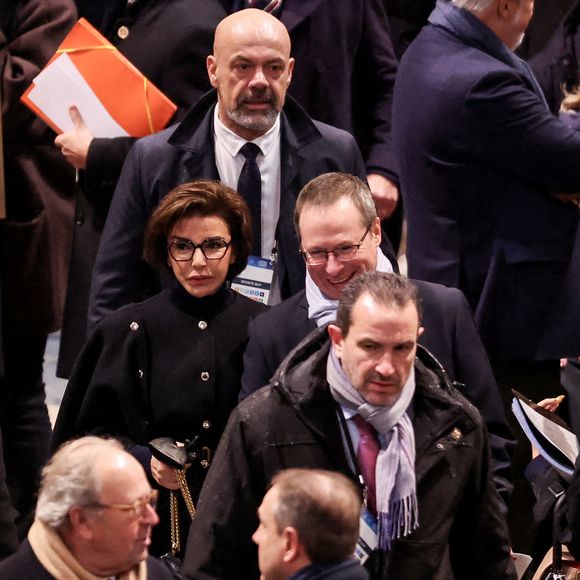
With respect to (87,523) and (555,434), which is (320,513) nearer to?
(87,523)

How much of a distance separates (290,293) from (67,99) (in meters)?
1.06

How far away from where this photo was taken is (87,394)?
4.63m

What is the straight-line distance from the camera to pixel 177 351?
15.3 ft

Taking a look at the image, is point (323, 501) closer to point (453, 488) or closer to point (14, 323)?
point (453, 488)

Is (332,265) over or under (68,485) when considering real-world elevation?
over

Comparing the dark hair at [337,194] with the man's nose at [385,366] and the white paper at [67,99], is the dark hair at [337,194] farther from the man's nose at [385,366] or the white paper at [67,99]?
the white paper at [67,99]

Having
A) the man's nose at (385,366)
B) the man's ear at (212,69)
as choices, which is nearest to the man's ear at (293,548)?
the man's nose at (385,366)

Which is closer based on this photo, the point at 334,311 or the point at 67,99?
the point at 334,311

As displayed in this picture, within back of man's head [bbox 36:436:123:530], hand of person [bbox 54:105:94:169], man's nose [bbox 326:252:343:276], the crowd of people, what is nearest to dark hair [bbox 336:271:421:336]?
the crowd of people

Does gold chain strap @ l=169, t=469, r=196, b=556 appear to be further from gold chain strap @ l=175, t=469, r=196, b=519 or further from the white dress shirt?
the white dress shirt

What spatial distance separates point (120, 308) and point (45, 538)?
1.30m

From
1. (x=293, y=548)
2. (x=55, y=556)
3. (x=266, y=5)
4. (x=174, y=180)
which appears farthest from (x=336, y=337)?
(x=266, y=5)

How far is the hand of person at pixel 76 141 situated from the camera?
5.42 m

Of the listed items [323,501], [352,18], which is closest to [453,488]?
[323,501]
